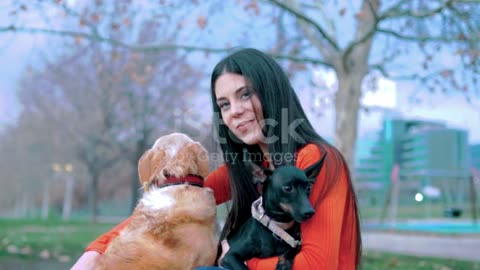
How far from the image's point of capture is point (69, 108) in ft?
74.4

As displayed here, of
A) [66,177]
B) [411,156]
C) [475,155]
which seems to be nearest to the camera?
[475,155]

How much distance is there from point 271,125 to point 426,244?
11248 millimetres

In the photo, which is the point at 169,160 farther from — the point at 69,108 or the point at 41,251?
the point at 69,108

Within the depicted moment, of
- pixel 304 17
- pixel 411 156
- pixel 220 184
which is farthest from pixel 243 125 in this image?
pixel 411 156

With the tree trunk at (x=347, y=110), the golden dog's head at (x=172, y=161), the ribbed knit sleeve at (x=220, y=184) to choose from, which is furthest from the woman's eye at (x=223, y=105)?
the tree trunk at (x=347, y=110)

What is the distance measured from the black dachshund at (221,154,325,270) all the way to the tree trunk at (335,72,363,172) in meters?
5.00

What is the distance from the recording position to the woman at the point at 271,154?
92.7 inches

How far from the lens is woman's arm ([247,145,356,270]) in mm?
2303

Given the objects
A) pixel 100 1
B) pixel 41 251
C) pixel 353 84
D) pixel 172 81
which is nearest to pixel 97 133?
pixel 172 81

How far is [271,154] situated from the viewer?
2754 mm

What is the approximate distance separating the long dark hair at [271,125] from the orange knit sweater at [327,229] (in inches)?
1.5

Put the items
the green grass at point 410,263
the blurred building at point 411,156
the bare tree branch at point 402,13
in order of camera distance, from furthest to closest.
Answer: the blurred building at point 411,156 < the green grass at point 410,263 < the bare tree branch at point 402,13

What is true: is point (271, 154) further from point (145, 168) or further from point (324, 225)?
point (145, 168)

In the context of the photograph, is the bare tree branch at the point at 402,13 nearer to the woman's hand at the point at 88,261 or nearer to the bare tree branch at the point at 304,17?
the bare tree branch at the point at 304,17
